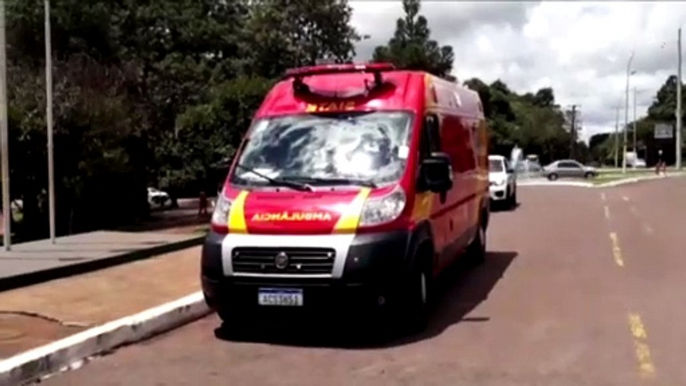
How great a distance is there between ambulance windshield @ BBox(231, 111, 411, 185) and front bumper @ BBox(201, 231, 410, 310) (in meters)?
0.80

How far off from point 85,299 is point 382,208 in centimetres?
432

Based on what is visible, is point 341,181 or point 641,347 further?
point 341,181

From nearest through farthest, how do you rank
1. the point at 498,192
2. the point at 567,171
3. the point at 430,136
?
the point at 430,136
the point at 498,192
the point at 567,171

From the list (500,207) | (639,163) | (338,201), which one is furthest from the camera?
(639,163)

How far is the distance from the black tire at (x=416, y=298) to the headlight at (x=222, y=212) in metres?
1.74

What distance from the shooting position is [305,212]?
8789 millimetres

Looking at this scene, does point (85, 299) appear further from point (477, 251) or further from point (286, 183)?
point (477, 251)

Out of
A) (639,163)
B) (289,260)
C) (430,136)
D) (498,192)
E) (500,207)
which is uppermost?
(430,136)

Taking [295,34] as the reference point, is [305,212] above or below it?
below

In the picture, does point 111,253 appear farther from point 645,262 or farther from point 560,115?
point 560,115

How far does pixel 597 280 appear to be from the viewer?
13.0 meters

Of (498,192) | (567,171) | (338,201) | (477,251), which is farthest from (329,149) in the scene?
(567,171)

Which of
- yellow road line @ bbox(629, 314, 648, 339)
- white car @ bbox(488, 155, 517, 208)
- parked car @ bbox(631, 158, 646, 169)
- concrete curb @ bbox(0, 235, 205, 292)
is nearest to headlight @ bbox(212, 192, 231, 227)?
yellow road line @ bbox(629, 314, 648, 339)

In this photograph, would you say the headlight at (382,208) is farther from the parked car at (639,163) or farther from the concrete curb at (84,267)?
the parked car at (639,163)
